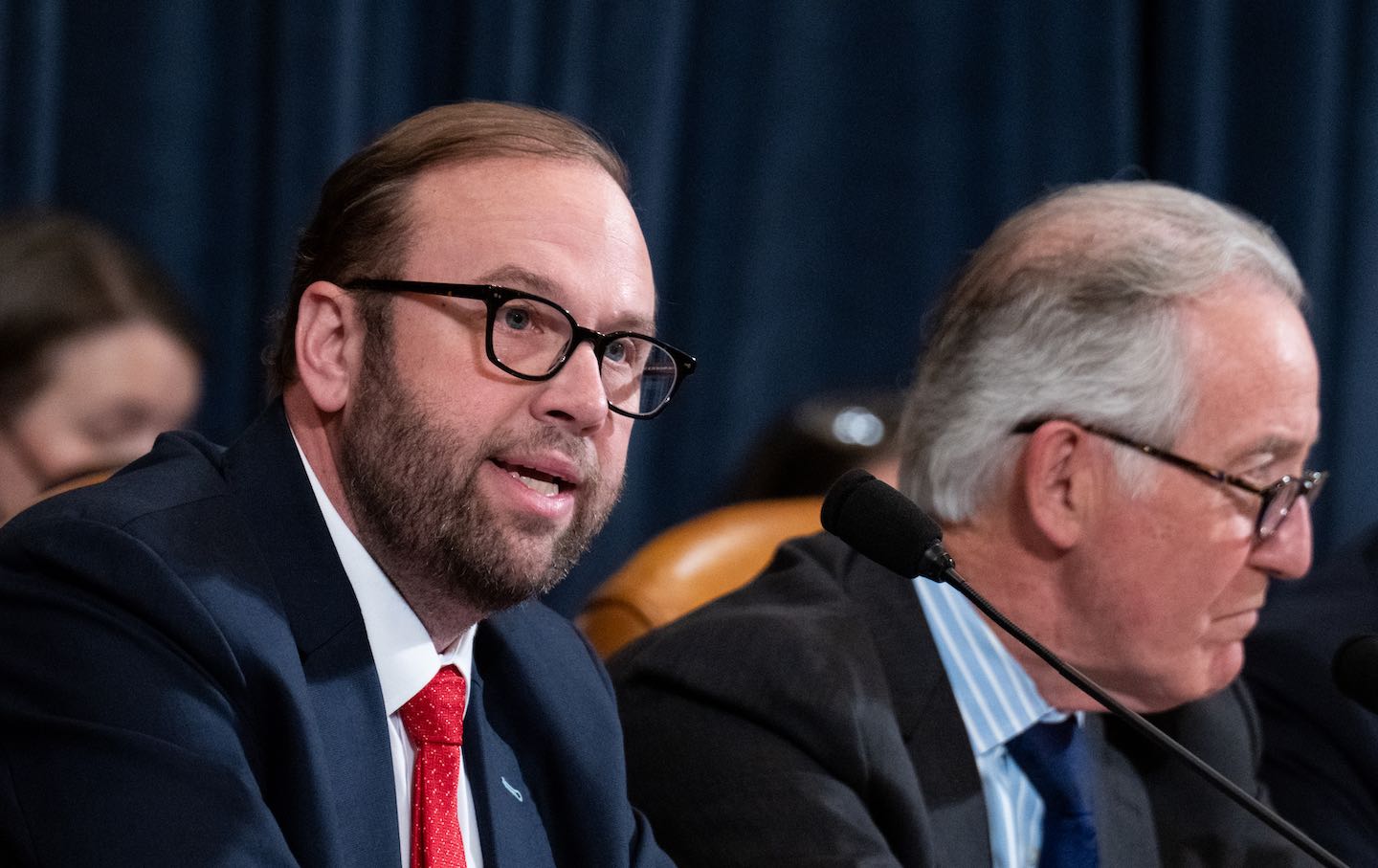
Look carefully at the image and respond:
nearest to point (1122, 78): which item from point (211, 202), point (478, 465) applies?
point (211, 202)

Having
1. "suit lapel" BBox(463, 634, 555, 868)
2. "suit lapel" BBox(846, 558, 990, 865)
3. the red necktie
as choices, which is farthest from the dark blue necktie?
the red necktie

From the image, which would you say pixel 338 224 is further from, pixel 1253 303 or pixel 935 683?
pixel 1253 303

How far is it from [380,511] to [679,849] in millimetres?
487

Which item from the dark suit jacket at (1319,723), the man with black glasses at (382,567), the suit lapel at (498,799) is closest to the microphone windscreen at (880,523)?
the man with black glasses at (382,567)

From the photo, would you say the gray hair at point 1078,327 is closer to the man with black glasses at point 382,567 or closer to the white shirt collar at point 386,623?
the man with black glasses at point 382,567

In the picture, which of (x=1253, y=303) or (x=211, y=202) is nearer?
(x=1253, y=303)

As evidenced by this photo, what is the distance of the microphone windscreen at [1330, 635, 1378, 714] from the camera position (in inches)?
58.6

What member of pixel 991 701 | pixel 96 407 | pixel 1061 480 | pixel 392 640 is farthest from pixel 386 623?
pixel 96 407

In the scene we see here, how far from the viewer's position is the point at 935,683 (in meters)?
1.69

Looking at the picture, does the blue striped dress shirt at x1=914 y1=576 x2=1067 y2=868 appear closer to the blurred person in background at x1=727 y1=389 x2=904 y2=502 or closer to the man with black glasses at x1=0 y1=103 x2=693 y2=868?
the man with black glasses at x1=0 y1=103 x2=693 y2=868

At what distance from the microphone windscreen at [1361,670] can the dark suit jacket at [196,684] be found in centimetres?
74

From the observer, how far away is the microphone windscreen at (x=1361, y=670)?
1.49 m

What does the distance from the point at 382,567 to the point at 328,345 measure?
189 millimetres

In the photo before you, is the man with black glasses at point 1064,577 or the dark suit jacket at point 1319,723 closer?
the man with black glasses at point 1064,577
